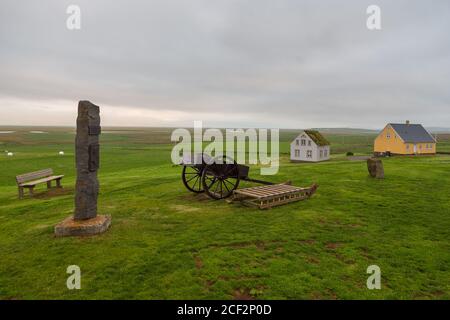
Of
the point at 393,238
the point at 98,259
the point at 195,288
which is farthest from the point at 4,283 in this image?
the point at 393,238

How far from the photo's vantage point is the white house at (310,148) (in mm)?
46938

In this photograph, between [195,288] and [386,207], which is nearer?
[195,288]

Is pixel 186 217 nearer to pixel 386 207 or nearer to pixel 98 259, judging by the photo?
pixel 98 259

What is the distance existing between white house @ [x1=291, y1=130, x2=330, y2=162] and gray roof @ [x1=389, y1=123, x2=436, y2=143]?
Answer: 1315 cm

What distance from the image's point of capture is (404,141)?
4756cm

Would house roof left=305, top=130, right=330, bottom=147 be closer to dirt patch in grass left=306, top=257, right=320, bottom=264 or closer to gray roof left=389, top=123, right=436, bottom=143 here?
gray roof left=389, top=123, right=436, bottom=143

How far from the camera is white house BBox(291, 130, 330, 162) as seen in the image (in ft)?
154

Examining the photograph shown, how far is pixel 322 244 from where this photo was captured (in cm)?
740

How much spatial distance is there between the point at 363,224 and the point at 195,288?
6195mm

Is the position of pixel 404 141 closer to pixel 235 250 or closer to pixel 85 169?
pixel 235 250

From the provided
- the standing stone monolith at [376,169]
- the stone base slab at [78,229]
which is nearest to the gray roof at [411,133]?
the standing stone monolith at [376,169]

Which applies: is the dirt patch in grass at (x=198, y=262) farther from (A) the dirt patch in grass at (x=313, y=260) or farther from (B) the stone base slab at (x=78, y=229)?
(B) the stone base slab at (x=78, y=229)

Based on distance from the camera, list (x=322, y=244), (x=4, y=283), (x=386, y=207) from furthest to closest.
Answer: (x=386, y=207), (x=322, y=244), (x=4, y=283)
